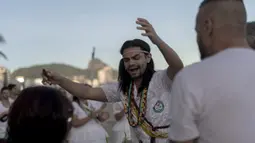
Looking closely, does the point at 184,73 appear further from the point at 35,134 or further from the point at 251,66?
the point at 35,134

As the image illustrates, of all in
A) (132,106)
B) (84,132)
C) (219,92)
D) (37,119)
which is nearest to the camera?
(37,119)

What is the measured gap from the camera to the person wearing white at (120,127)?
10465 millimetres

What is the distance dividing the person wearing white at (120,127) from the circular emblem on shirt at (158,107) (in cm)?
598

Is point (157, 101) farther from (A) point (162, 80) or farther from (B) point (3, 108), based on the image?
(B) point (3, 108)

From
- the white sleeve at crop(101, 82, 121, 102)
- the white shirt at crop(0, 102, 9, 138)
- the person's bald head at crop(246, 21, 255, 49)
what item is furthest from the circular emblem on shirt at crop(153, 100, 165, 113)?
the white shirt at crop(0, 102, 9, 138)

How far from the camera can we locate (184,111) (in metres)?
2.40

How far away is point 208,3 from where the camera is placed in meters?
2.58

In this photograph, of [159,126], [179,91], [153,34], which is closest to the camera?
[179,91]

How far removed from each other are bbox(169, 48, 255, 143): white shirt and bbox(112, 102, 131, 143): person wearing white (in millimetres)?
8017

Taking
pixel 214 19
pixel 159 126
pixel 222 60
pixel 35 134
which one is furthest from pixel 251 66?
pixel 159 126

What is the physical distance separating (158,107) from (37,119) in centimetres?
247

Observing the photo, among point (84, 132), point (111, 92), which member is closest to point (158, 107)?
point (111, 92)

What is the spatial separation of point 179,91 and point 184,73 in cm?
9

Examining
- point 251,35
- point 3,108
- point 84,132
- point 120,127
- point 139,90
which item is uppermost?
point 251,35
